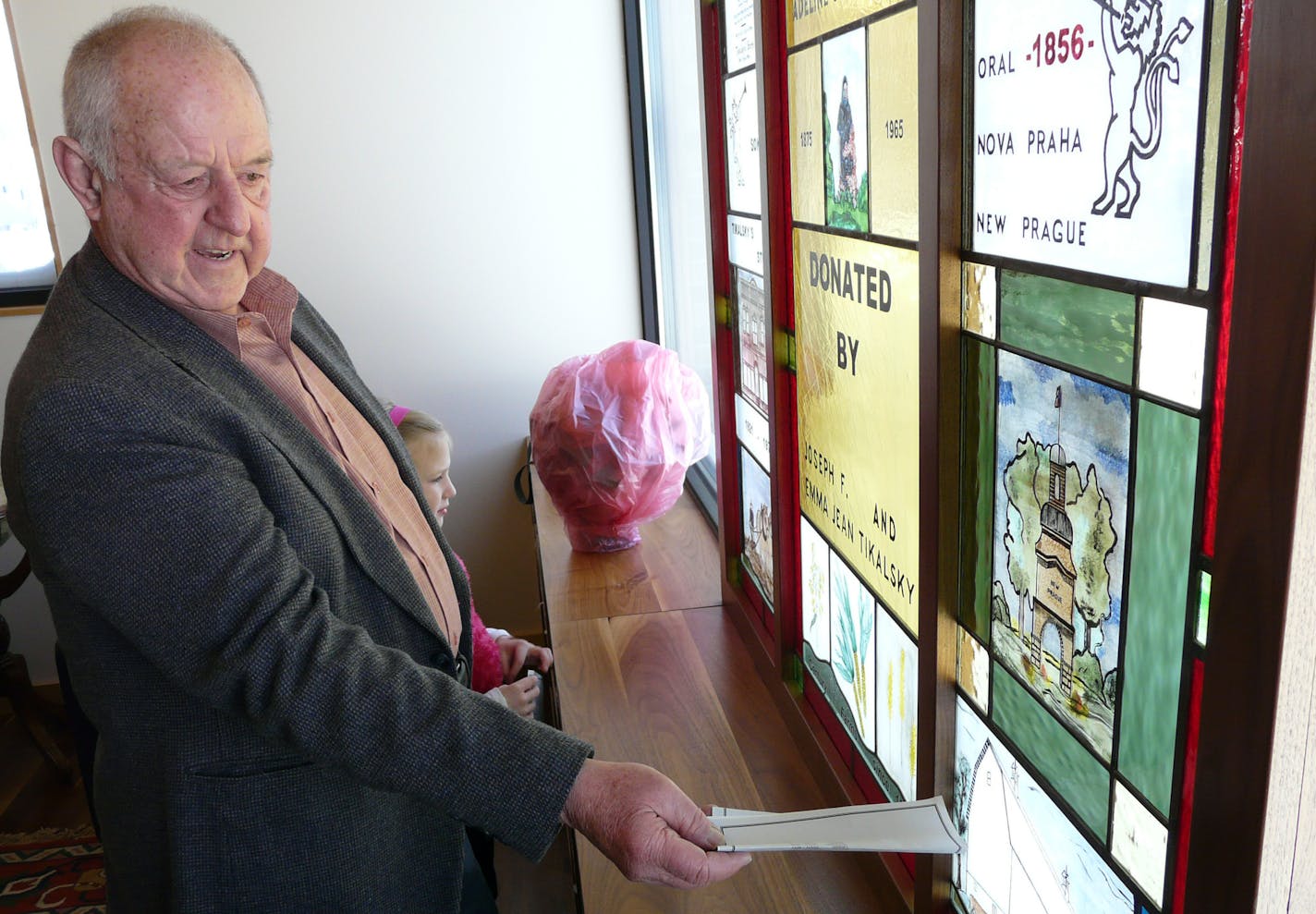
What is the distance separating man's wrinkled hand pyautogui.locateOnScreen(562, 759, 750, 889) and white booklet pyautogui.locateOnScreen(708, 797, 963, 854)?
0.03m

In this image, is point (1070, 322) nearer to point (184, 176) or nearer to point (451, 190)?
point (184, 176)

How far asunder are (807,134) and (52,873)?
9.09 ft

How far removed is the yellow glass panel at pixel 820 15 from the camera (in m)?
1.12

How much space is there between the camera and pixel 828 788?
1552 millimetres

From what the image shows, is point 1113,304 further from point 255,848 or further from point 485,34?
point 485,34

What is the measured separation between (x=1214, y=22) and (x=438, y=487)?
1867 mm

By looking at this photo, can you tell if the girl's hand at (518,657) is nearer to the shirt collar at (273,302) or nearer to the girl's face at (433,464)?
the girl's face at (433,464)

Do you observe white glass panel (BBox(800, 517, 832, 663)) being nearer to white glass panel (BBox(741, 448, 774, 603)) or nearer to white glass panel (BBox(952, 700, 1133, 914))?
white glass panel (BBox(741, 448, 774, 603))

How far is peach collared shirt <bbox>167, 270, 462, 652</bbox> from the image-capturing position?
1.27 m

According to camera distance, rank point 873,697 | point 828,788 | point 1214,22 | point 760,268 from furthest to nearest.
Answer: point 760,268, point 828,788, point 873,697, point 1214,22

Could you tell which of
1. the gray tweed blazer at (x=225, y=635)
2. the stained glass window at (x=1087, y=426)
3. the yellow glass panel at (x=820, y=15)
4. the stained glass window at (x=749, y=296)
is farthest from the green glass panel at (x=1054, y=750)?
the stained glass window at (x=749, y=296)

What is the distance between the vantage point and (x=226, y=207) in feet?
3.82

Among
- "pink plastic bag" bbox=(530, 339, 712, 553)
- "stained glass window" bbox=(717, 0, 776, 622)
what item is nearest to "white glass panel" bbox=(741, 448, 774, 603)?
"stained glass window" bbox=(717, 0, 776, 622)

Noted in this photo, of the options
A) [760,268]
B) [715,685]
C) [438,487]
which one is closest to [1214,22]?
[760,268]
